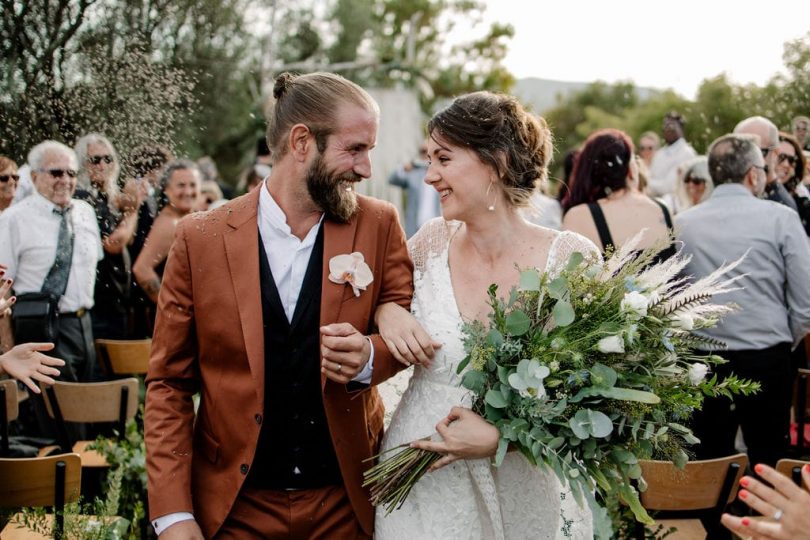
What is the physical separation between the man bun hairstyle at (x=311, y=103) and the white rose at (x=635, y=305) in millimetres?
1008

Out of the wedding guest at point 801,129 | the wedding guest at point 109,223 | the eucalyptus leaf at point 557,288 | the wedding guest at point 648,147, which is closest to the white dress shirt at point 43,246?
the wedding guest at point 109,223

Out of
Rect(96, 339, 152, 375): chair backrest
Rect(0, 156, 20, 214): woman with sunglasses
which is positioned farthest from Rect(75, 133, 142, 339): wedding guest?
Rect(96, 339, 152, 375): chair backrest

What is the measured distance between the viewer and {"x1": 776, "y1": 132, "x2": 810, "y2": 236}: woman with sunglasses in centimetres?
584

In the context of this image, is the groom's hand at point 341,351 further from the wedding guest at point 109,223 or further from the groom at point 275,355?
the wedding guest at point 109,223

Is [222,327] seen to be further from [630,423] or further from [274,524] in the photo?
[630,423]

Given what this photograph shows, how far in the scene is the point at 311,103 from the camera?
252 cm

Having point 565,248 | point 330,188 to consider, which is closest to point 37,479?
point 330,188

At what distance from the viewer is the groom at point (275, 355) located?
2416 mm

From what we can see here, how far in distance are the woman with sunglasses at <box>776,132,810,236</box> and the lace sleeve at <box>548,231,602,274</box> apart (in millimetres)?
3720

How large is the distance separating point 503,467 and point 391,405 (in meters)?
0.64

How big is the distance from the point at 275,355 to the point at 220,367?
18 cm

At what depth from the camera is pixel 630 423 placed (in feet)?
7.48

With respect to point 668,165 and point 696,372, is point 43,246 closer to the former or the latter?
point 696,372

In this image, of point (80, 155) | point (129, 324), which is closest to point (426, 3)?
point (129, 324)
